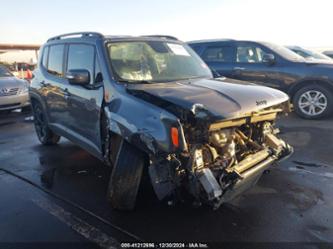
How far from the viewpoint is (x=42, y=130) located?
6277 millimetres

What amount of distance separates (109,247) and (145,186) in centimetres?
98

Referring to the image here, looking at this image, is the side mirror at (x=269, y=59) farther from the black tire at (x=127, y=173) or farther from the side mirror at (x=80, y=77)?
the black tire at (x=127, y=173)

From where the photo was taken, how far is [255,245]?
2.99 metres

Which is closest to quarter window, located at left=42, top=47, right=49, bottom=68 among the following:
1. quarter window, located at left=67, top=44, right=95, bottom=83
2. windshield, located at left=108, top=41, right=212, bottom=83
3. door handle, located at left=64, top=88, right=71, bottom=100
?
quarter window, located at left=67, top=44, right=95, bottom=83

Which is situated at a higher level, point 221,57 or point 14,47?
point 221,57

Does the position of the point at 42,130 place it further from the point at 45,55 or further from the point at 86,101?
the point at 86,101

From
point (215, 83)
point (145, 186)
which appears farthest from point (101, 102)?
point (215, 83)

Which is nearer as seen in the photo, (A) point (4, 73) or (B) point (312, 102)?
(B) point (312, 102)

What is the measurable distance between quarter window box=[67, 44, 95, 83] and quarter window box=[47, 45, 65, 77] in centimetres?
31

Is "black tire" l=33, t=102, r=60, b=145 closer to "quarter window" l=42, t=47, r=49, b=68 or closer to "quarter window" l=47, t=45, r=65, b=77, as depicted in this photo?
"quarter window" l=42, t=47, r=49, b=68

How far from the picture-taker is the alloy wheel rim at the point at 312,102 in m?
7.58

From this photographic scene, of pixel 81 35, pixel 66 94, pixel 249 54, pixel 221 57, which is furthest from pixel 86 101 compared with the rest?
pixel 249 54

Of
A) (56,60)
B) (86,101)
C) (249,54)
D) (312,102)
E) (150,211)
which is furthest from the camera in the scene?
(249,54)

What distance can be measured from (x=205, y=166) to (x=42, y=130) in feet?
13.6
